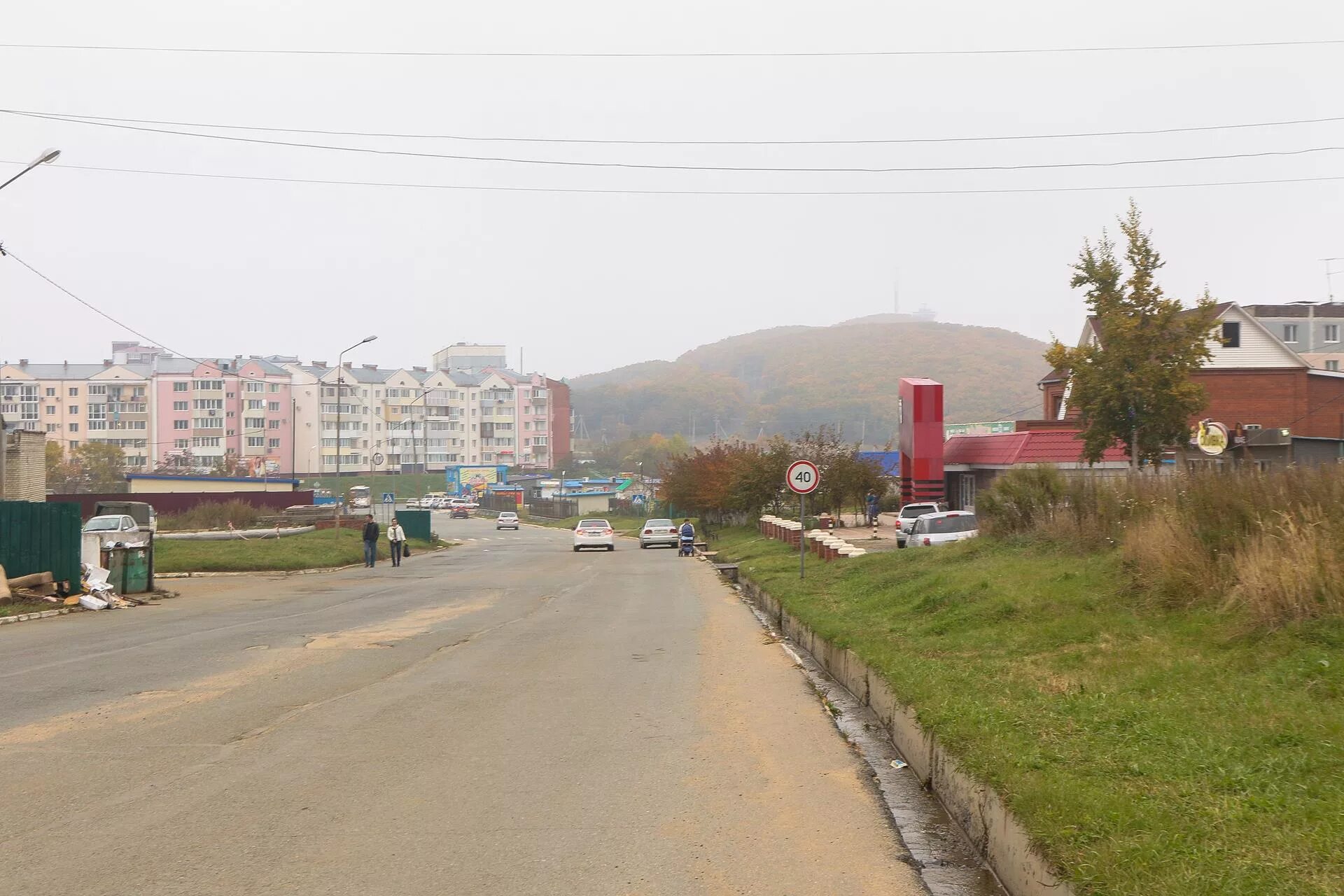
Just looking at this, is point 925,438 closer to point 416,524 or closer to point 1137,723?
point 416,524

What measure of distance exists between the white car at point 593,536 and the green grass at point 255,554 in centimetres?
925

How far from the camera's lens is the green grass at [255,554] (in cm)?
3584

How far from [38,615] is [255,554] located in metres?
16.4

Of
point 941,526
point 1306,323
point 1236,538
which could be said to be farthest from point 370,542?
point 1306,323

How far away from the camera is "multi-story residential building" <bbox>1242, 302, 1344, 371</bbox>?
9156 cm

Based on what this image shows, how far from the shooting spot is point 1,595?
856 inches

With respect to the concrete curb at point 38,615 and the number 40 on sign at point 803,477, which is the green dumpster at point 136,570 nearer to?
the concrete curb at point 38,615

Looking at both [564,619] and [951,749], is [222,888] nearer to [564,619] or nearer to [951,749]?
[951,749]

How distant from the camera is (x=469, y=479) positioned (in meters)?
145

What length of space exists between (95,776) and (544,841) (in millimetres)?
3432

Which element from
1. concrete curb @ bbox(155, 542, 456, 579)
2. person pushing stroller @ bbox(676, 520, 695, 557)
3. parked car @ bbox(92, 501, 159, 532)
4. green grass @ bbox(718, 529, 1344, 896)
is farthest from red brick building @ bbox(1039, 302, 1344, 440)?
green grass @ bbox(718, 529, 1344, 896)

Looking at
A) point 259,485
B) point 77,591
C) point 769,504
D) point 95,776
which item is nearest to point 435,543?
point 769,504

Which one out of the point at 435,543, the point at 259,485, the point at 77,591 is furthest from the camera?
the point at 259,485

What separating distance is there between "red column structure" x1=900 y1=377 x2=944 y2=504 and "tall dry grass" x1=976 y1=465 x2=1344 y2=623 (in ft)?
111
